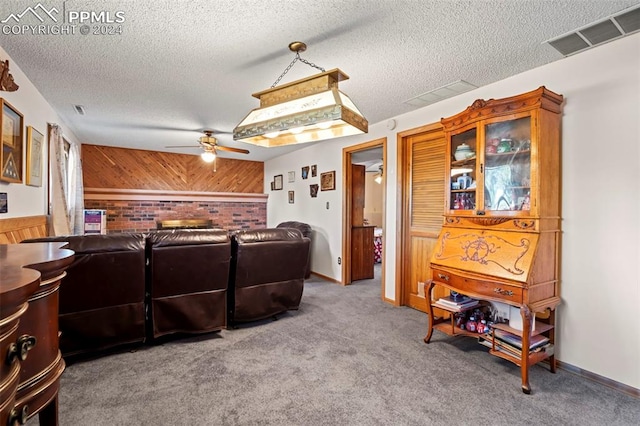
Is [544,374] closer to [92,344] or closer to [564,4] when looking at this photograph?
[564,4]

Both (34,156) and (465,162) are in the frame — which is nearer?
(465,162)

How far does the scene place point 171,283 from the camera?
268 centimetres

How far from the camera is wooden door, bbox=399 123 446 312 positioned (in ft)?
11.6

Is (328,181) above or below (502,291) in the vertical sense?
above

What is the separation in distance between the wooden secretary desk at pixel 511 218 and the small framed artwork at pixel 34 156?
378cm

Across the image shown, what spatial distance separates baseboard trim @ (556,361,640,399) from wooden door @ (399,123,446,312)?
4.06 ft

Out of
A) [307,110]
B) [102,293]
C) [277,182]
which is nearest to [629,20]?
[307,110]

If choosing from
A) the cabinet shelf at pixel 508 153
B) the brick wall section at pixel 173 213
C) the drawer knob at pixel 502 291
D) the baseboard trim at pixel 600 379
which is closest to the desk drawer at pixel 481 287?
the drawer knob at pixel 502 291

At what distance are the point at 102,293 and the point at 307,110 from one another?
2.07m

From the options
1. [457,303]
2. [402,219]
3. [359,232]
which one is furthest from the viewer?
[359,232]

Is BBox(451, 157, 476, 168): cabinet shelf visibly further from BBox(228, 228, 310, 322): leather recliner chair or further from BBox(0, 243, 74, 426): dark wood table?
BBox(0, 243, 74, 426): dark wood table

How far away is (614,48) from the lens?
85.9 inches

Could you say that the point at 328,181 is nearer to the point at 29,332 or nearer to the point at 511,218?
the point at 511,218

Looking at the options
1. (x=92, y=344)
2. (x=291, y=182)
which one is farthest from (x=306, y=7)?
(x=291, y=182)
